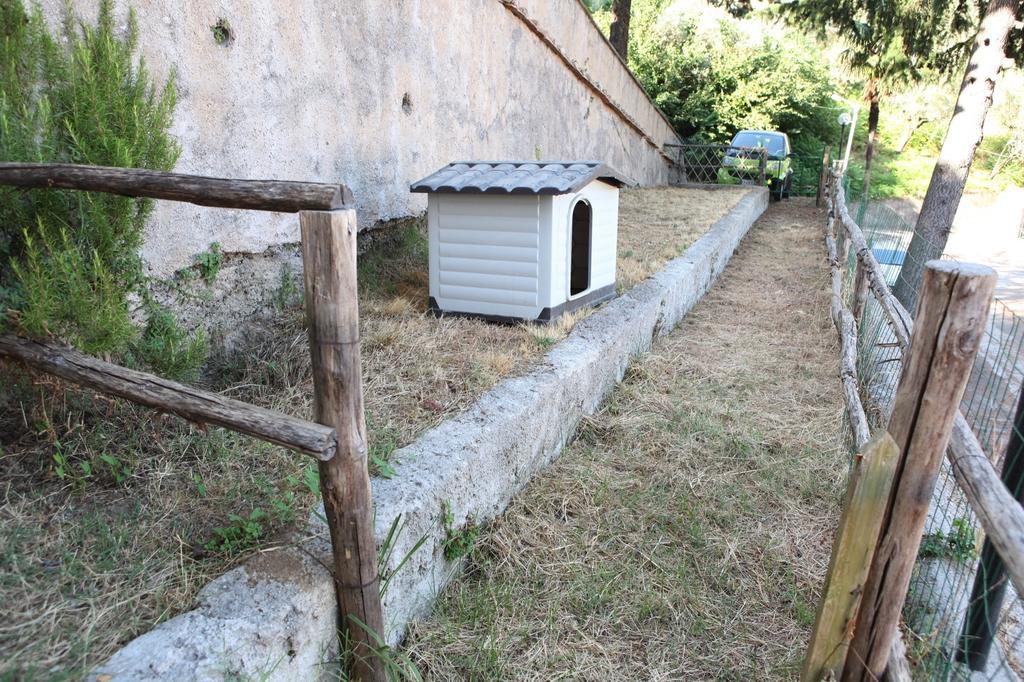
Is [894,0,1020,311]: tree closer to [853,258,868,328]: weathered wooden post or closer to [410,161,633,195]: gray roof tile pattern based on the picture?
[853,258,868,328]: weathered wooden post

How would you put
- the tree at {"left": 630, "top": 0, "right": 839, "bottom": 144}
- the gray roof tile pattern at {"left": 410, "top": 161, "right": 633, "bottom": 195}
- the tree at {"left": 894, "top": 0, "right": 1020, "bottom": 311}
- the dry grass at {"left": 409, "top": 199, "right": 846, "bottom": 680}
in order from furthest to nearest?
the tree at {"left": 630, "top": 0, "right": 839, "bottom": 144}, the tree at {"left": 894, "top": 0, "right": 1020, "bottom": 311}, the gray roof tile pattern at {"left": 410, "top": 161, "right": 633, "bottom": 195}, the dry grass at {"left": 409, "top": 199, "right": 846, "bottom": 680}

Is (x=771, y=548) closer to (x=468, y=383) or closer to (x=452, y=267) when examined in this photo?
(x=468, y=383)

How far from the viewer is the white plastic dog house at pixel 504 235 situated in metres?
4.35

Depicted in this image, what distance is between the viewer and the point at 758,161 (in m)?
16.4

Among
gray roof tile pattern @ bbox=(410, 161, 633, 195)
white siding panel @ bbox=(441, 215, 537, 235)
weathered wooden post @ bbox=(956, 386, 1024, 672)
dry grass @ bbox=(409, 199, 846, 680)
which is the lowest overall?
dry grass @ bbox=(409, 199, 846, 680)

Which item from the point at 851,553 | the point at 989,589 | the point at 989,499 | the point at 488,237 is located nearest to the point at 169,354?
the point at 488,237

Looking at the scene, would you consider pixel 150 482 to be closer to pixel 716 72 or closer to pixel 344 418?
pixel 344 418

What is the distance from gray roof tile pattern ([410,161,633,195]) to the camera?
4266 millimetres

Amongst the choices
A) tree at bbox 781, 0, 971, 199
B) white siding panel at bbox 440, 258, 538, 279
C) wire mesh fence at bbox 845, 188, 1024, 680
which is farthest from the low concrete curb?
tree at bbox 781, 0, 971, 199

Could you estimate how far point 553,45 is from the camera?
939 cm

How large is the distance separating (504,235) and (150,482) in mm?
2543

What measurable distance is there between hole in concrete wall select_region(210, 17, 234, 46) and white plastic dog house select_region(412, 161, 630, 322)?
4.19ft

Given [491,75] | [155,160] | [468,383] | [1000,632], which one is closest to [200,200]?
[155,160]

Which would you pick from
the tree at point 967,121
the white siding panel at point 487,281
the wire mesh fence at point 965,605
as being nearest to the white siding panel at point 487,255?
the white siding panel at point 487,281
